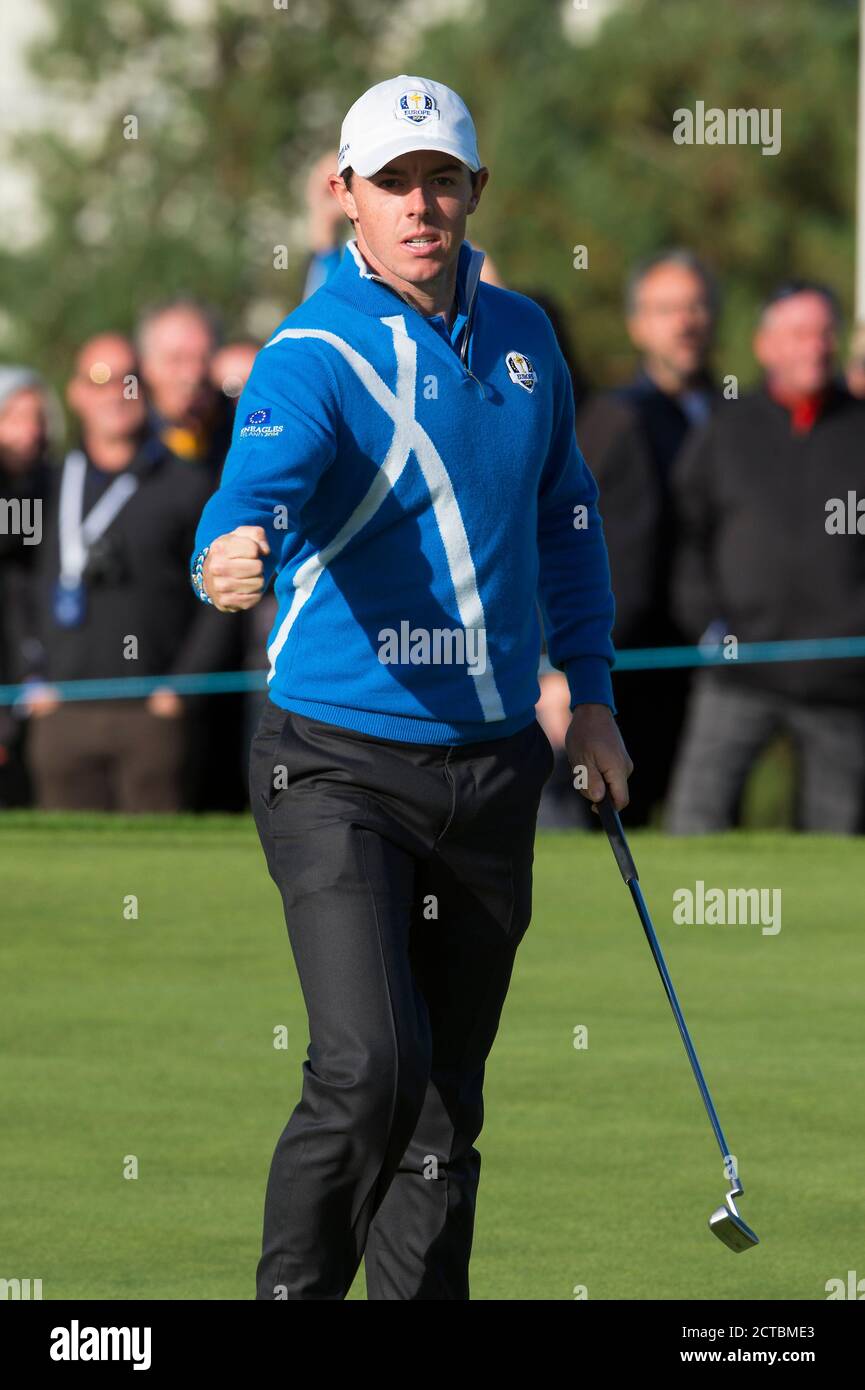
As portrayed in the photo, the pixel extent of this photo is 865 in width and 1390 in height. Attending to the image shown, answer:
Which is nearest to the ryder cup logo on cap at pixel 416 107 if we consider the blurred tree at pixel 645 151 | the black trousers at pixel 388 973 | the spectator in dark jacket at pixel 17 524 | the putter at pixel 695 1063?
the black trousers at pixel 388 973

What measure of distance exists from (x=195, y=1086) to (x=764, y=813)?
10393 millimetres

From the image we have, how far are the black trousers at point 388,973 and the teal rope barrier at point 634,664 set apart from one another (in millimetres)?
5171

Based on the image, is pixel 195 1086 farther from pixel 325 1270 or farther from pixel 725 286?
pixel 725 286

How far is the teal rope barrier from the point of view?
32.0 feet

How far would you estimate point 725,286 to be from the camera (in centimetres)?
3431

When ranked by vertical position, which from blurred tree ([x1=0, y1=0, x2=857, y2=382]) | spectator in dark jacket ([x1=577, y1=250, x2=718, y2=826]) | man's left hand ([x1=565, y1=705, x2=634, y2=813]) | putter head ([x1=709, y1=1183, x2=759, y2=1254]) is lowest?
putter head ([x1=709, y1=1183, x2=759, y2=1254])

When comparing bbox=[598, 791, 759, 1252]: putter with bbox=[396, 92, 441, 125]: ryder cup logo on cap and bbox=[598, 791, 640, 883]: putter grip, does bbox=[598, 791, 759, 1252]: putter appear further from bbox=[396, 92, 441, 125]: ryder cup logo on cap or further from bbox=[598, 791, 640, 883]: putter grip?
bbox=[396, 92, 441, 125]: ryder cup logo on cap

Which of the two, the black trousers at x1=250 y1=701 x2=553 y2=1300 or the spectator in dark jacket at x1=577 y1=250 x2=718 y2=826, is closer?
the black trousers at x1=250 y1=701 x2=553 y2=1300

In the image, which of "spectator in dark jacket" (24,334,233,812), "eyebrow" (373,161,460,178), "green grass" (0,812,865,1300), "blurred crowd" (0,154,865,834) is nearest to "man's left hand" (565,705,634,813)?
"green grass" (0,812,865,1300)

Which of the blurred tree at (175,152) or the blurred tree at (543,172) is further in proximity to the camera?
the blurred tree at (175,152)

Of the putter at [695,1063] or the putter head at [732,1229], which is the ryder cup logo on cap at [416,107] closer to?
the putter at [695,1063]

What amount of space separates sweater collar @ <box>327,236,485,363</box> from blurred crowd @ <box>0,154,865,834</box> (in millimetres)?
4968

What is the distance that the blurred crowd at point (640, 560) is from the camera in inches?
386

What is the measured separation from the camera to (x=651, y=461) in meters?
9.93
